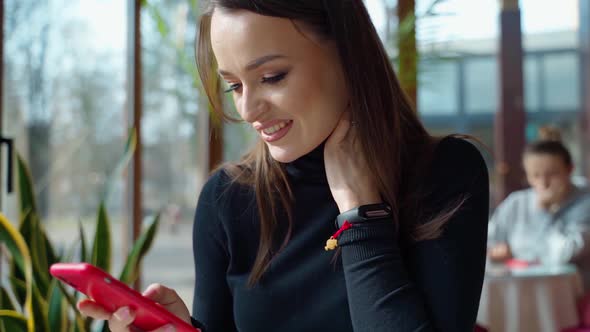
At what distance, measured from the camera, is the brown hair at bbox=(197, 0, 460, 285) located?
1005mm

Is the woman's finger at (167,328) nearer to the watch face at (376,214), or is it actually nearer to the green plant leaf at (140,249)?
the watch face at (376,214)

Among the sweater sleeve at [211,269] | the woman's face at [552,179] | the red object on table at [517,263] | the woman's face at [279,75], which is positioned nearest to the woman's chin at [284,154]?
the woman's face at [279,75]

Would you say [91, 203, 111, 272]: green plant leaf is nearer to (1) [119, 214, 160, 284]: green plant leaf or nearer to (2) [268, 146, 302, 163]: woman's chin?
(1) [119, 214, 160, 284]: green plant leaf

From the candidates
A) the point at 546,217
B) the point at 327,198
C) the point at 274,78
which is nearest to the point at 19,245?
the point at 327,198

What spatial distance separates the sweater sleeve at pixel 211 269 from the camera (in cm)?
117

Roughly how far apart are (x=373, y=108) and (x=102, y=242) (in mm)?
1215

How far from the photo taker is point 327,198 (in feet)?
3.87

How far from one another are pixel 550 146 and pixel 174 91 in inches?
95.4

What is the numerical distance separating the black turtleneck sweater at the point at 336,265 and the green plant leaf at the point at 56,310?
76 cm

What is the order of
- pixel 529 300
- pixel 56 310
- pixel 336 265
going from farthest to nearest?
pixel 529 300
pixel 56 310
pixel 336 265

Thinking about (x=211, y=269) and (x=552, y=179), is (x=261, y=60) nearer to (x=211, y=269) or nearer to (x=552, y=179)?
(x=211, y=269)

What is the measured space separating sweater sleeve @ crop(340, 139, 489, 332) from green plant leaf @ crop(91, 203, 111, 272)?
1.17 meters

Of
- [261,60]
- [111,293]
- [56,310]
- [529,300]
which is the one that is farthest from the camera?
[529,300]

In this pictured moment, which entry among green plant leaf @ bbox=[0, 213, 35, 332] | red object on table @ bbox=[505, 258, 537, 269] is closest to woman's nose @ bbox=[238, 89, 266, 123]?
green plant leaf @ bbox=[0, 213, 35, 332]
